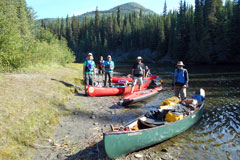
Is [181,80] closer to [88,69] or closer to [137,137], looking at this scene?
[137,137]

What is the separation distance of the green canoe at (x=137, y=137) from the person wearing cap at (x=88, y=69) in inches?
273

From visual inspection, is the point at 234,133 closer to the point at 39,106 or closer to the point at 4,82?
A: the point at 39,106

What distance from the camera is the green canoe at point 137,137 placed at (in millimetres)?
5594

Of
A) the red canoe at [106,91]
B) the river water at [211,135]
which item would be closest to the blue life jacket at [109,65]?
the red canoe at [106,91]

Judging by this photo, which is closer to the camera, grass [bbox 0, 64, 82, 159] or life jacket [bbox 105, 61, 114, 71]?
→ grass [bbox 0, 64, 82, 159]

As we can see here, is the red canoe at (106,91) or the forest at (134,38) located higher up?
the forest at (134,38)

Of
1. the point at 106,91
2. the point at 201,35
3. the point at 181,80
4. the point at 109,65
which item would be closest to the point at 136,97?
the point at 106,91

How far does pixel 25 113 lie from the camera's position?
7.52 m

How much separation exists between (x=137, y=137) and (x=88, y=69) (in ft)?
27.2

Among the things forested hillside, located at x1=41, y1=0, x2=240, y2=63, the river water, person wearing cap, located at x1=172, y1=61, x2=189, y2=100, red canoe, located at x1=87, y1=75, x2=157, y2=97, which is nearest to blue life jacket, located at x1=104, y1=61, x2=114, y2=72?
red canoe, located at x1=87, y1=75, x2=157, y2=97

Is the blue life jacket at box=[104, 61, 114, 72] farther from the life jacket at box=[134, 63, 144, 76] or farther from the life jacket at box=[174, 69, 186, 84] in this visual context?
the life jacket at box=[174, 69, 186, 84]

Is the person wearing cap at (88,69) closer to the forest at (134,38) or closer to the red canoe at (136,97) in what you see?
the red canoe at (136,97)

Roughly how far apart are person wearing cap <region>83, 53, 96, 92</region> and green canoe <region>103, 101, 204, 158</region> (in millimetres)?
6936

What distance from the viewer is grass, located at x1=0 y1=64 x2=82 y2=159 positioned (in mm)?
5816
